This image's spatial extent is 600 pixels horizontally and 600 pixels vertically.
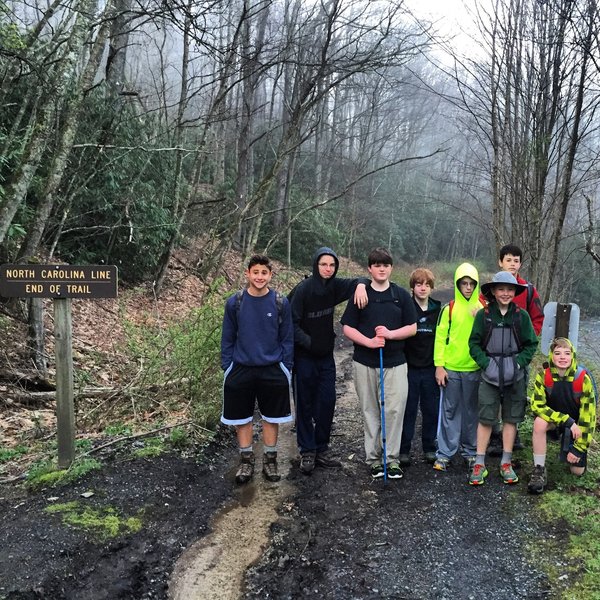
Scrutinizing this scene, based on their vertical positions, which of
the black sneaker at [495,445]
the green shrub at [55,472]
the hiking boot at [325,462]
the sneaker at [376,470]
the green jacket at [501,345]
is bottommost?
the hiking boot at [325,462]

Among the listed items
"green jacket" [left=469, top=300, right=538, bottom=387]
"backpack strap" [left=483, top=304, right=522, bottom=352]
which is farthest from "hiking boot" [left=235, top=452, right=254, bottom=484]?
"backpack strap" [left=483, top=304, right=522, bottom=352]

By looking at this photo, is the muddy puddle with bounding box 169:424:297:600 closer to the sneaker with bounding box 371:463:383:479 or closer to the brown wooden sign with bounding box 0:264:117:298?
the sneaker with bounding box 371:463:383:479

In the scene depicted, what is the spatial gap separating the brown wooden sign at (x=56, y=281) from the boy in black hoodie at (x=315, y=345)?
167 cm

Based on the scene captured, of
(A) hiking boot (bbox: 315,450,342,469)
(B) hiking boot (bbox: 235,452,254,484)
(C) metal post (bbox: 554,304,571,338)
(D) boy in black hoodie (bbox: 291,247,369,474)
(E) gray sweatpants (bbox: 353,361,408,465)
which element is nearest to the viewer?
(B) hiking boot (bbox: 235,452,254,484)

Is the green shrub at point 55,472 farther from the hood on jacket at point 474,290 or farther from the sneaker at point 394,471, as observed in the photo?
the hood on jacket at point 474,290

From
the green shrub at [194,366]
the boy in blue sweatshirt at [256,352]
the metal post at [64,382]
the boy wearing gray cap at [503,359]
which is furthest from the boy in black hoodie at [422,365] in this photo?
the metal post at [64,382]

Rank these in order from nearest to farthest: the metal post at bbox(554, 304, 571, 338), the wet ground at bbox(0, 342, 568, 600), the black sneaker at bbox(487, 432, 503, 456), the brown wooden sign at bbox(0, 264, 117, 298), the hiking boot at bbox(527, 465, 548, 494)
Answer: the wet ground at bbox(0, 342, 568, 600), the brown wooden sign at bbox(0, 264, 117, 298), the hiking boot at bbox(527, 465, 548, 494), the black sneaker at bbox(487, 432, 503, 456), the metal post at bbox(554, 304, 571, 338)

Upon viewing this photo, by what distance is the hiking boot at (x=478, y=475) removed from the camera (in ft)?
14.3

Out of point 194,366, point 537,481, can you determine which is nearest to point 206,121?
point 194,366

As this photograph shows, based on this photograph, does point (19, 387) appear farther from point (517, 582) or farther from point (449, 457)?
point (517, 582)

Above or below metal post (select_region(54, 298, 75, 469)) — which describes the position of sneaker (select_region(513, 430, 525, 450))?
below

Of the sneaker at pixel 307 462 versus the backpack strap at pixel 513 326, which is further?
the sneaker at pixel 307 462

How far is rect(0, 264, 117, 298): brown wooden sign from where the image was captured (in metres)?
4.04

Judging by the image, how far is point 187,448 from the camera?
5035 millimetres
